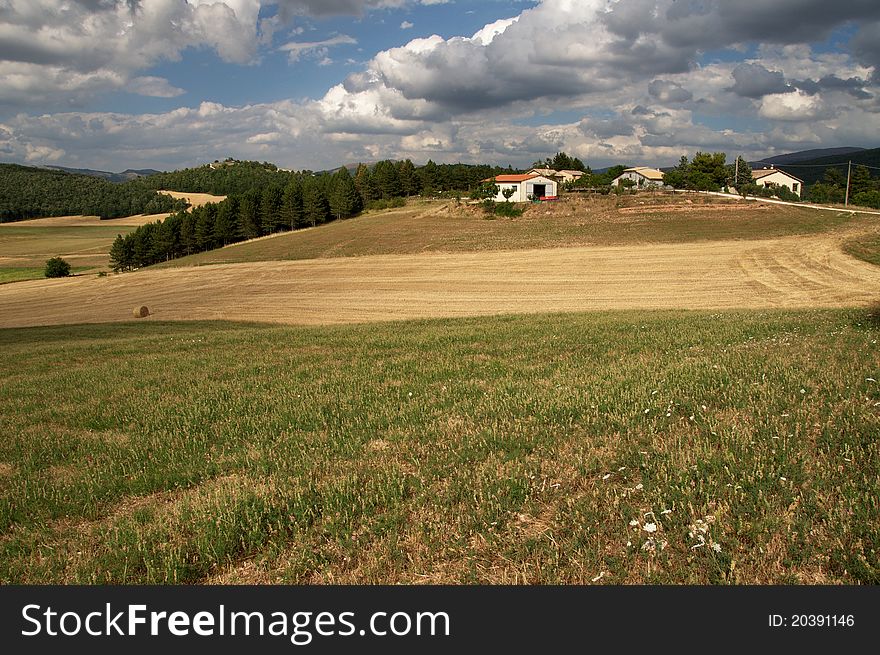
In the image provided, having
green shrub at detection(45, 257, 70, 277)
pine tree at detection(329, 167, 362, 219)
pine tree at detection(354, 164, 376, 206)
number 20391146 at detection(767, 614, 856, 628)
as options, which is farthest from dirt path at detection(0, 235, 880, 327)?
pine tree at detection(354, 164, 376, 206)

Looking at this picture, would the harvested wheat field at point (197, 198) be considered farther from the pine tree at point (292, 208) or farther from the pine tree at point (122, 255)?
the pine tree at point (122, 255)

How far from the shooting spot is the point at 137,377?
13680 mm

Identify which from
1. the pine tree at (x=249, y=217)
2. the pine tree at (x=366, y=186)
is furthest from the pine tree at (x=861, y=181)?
the pine tree at (x=249, y=217)

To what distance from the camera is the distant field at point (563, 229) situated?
58344mm

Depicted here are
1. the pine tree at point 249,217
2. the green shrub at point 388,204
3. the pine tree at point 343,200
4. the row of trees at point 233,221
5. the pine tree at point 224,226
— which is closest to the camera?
the row of trees at point 233,221

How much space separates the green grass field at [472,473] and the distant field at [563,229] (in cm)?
4980

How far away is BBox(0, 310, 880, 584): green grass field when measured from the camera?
15.1ft

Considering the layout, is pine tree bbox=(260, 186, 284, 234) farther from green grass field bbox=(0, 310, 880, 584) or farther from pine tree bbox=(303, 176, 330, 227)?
green grass field bbox=(0, 310, 880, 584)

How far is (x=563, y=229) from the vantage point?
64.6 m

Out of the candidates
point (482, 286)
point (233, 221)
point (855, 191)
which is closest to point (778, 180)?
point (855, 191)

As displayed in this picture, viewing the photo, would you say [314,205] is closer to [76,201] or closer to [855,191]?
[855,191]

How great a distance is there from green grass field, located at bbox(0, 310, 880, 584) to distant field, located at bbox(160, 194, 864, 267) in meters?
49.8

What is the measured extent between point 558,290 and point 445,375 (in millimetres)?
30121

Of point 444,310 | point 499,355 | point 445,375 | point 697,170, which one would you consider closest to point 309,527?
point 445,375
